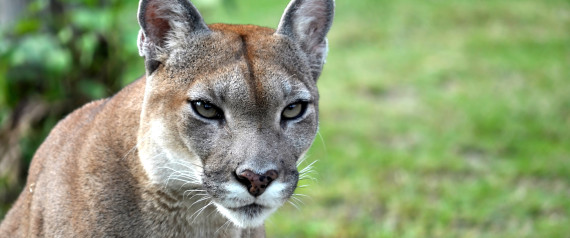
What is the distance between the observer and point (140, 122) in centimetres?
373

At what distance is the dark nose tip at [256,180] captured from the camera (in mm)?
3268

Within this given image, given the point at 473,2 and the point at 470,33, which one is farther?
the point at 473,2

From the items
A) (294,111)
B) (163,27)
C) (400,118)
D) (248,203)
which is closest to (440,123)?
(400,118)

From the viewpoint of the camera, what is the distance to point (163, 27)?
148 inches

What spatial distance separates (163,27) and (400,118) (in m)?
5.14

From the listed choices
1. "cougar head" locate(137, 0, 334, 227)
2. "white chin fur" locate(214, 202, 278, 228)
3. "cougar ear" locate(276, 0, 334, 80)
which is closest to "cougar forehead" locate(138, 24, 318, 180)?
"cougar head" locate(137, 0, 334, 227)

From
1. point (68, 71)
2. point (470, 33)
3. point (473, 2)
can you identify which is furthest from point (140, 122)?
point (473, 2)

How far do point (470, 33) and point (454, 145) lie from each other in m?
4.24

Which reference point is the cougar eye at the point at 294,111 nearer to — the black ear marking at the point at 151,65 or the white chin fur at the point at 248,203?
the white chin fur at the point at 248,203

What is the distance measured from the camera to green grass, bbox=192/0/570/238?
6293 mm

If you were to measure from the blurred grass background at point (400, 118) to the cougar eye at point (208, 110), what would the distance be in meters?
2.68

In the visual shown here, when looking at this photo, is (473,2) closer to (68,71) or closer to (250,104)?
(68,71)

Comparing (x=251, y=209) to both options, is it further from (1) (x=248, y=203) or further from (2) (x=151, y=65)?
(2) (x=151, y=65)

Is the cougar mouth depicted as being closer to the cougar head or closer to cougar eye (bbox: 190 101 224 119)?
the cougar head
